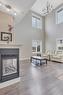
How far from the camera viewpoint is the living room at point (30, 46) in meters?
3.54

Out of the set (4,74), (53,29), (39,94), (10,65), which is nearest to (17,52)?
(10,65)

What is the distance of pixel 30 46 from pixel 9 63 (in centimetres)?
755

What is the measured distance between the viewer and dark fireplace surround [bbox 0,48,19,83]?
353 cm

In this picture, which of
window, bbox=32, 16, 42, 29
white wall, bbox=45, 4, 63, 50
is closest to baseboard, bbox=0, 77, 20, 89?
white wall, bbox=45, 4, 63, 50

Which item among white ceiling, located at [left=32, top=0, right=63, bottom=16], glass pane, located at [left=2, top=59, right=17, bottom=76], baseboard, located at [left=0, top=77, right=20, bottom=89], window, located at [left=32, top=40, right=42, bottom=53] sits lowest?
baseboard, located at [left=0, top=77, right=20, bottom=89]

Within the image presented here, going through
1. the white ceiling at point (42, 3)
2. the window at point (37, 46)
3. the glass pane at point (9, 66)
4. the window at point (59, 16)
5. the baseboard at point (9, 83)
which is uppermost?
the white ceiling at point (42, 3)

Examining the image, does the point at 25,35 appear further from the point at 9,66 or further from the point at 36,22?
the point at 9,66

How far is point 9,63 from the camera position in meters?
3.79

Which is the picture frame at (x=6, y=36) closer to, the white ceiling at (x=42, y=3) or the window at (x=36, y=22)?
the white ceiling at (x=42, y=3)

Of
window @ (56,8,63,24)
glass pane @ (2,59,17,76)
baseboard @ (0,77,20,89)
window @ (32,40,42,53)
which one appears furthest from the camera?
window @ (32,40,42,53)

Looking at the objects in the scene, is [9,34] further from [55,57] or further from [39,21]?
[39,21]

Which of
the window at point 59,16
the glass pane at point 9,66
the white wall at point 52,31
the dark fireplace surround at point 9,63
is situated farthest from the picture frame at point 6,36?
the window at point 59,16

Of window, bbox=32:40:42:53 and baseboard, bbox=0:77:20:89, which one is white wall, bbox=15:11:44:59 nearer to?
window, bbox=32:40:42:53

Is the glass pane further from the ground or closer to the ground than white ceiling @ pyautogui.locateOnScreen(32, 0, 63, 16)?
closer to the ground
